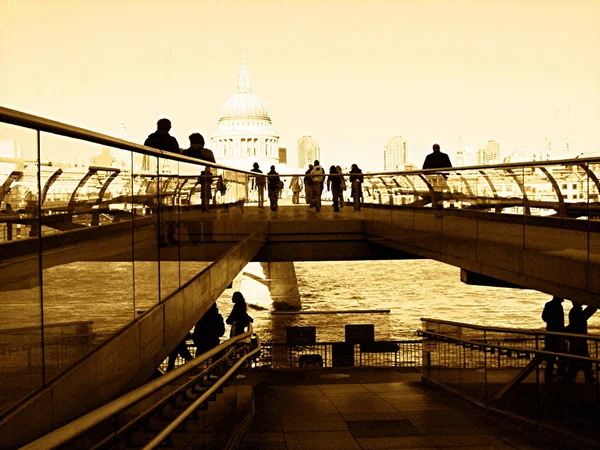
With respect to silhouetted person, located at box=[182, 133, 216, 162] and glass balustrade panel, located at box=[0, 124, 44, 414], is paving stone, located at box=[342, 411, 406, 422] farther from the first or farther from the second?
glass balustrade panel, located at box=[0, 124, 44, 414]

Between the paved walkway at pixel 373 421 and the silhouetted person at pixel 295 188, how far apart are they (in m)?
17.1

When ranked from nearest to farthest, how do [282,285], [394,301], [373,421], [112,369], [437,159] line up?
[112,369] → [373,421] → [437,159] → [394,301] → [282,285]

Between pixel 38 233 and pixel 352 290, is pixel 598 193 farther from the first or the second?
pixel 352 290

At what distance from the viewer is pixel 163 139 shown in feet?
42.3

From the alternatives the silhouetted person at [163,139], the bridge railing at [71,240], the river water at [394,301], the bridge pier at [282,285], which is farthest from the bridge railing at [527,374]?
the bridge pier at [282,285]

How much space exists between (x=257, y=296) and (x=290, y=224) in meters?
30.9

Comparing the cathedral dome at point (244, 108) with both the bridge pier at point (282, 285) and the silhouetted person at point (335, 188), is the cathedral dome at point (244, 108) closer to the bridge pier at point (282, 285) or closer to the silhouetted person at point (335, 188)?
the bridge pier at point (282, 285)

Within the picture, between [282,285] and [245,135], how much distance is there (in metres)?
102

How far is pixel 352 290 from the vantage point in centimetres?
5778

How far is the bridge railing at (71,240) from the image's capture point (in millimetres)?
3361

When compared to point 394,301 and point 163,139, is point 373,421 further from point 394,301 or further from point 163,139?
point 394,301

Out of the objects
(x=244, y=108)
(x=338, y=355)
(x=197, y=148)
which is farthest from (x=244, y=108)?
(x=197, y=148)

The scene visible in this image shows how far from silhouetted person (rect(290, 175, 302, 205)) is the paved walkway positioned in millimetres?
17104

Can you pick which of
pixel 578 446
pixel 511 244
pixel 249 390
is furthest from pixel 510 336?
pixel 249 390
